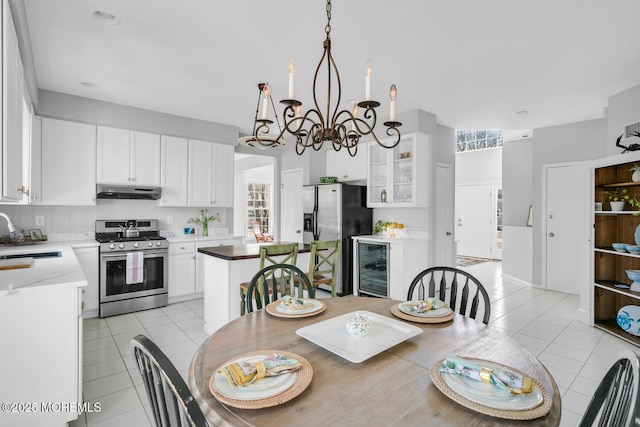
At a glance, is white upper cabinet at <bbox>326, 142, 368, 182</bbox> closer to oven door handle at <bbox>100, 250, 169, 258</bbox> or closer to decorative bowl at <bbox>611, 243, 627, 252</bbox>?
oven door handle at <bbox>100, 250, 169, 258</bbox>

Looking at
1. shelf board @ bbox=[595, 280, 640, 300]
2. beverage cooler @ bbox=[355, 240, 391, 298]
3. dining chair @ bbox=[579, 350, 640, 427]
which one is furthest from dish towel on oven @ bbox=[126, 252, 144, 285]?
shelf board @ bbox=[595, 280, 640, 300]

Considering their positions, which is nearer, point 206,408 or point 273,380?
point 206,408

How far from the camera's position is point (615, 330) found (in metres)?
3.50

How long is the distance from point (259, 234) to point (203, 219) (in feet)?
12.7

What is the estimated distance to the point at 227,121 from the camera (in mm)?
5191

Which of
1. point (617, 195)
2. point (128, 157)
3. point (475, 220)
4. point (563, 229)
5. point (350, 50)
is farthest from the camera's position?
point (475, 220)

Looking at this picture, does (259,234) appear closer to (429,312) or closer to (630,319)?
(630,319)

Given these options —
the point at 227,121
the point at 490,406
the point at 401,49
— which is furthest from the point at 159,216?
the point at 490,406

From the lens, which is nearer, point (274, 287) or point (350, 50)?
point (274, 287)

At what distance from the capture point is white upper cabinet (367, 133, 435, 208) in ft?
15.3

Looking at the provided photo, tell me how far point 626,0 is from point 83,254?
5.34 metres

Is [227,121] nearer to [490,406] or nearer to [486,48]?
[486,48]

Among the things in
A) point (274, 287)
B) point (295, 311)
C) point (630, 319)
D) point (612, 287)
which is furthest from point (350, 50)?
point (630, 319)

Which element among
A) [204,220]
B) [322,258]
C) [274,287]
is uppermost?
[204,220]
